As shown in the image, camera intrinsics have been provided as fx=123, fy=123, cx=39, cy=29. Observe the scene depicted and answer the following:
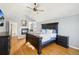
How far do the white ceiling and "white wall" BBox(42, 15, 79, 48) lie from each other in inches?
3.1

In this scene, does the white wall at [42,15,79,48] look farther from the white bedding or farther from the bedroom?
the white bedding

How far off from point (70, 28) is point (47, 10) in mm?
456

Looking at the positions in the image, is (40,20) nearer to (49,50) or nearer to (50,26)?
(50,26)

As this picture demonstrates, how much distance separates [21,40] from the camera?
6.25ft

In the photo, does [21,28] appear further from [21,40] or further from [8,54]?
[8,54]

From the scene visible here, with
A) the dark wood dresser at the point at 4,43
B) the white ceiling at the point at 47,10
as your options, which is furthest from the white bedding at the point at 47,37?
the dark wood dresser at the point at 4,43

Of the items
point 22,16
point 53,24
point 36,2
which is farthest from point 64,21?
point 22,16

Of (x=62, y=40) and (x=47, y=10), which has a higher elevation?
(x=47, y=10)

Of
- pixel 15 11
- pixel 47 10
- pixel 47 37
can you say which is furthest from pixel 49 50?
pixel 15 11

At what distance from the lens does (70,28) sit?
1.92 m

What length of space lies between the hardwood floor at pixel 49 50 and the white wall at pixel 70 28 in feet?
0.41

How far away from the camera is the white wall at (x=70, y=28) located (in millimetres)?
1908

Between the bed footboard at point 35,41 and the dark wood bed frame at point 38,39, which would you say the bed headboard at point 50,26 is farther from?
the bed footboard at point 35,41

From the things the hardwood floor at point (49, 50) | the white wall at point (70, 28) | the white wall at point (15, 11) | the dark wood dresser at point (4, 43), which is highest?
the white wall at point (15, 11)
